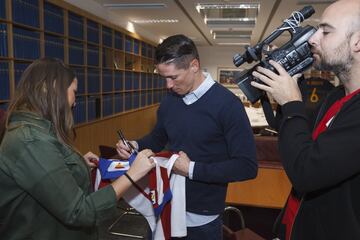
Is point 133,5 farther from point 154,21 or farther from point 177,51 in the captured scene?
point 177,51

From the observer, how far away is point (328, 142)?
747 mm

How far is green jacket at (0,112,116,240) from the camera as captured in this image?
3.08 ft

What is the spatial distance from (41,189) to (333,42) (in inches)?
37.9

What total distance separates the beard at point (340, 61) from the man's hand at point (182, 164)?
0.63m

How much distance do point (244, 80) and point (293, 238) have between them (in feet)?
1.73

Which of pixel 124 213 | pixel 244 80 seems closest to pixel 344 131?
pixel 244 80

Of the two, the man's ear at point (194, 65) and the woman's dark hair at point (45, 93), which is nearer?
the woman's dark hair at point (45, 93)

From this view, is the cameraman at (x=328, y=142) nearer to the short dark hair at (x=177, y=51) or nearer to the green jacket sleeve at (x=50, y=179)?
the short dark hair at (x=177, y=51)

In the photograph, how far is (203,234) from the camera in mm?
1357

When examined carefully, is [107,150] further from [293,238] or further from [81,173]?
[293,238]

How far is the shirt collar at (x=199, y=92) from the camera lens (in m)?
1.37

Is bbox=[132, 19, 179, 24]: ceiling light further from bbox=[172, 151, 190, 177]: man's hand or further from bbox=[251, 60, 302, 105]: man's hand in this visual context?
bbox=[251, 60, 302, 105]: man's hand

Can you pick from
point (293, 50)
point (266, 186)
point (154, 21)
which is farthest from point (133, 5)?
point (293, 50)

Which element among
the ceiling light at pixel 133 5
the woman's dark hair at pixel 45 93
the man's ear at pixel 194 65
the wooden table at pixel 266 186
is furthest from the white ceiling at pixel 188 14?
the woman's dark hair at pixel 45 93
